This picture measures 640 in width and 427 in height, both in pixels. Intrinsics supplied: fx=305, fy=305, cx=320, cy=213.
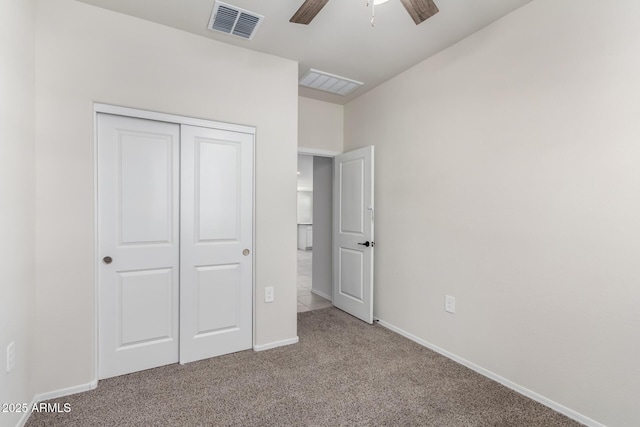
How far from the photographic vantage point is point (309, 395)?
6.84 feet

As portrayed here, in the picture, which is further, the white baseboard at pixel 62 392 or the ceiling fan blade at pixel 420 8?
the white baseboard at pixel 62 392

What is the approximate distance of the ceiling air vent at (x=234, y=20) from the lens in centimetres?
219

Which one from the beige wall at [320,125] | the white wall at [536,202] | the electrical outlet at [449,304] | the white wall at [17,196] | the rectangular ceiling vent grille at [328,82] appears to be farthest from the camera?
the beige wall at [320,125]

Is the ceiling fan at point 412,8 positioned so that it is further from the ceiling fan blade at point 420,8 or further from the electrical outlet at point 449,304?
the electrical outlet at point 449,304

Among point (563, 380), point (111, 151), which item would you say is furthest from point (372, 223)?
point (111, 151)

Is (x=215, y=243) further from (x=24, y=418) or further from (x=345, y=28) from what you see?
(x=345, y=28)

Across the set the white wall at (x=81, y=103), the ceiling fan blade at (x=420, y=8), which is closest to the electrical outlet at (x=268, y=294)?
the white wall at (x=81, y=103)

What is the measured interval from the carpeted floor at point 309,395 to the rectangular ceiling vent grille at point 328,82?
2.73m

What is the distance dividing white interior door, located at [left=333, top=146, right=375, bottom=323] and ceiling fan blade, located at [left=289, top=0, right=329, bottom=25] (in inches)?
66.0

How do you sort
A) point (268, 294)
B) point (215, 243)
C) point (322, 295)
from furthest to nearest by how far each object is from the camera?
point (322, 295)
point (268, 294)
point (215, 243)

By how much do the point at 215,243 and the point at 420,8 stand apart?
7.35ft

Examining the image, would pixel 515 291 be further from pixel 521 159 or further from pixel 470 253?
pixel 521 159

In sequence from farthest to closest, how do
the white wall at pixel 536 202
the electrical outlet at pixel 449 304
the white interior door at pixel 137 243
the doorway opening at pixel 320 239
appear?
the doorway opening at pixel 320 239 < the electrical outlet at pixel 449 304 < the white interior door at pixel 137 243 < the white wall at pixel 536 202

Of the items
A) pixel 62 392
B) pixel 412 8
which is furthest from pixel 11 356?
pixel 412 8
